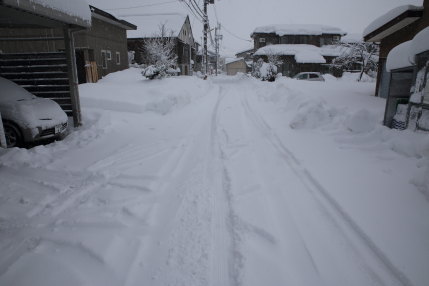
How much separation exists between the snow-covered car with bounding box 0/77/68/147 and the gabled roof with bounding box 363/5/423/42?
12393 mm

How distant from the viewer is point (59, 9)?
6059 mm

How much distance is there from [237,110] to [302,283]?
9.77 metres

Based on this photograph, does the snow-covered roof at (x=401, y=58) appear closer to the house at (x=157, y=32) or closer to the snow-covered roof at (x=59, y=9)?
the snow-covered roof at (x=59, y=9)

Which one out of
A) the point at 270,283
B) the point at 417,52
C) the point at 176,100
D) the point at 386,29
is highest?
the point at 386,29

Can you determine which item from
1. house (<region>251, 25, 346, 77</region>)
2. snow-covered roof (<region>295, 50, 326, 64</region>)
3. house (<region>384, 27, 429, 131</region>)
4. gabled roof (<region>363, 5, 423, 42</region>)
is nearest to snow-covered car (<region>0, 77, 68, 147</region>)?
house (<region>384, 27, 429, 131</region>)

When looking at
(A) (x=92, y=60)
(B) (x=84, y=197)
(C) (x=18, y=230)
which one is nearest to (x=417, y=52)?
(B) (x=84, y=197)

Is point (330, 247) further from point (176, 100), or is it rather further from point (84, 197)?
point (176, 100)

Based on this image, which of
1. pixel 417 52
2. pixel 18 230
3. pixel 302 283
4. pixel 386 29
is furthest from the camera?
pixel 386 29

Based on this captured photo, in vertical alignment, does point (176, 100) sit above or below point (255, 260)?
above

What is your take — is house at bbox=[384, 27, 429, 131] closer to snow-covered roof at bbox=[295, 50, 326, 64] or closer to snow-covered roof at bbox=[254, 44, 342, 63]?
snow-covered roof at bbox=[254, 44, 342, 63]

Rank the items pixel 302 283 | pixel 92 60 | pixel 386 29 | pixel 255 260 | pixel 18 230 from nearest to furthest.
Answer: pixel 302 283
pixel 255 260
pixel 18 230
pixel 386 29
pixel 92 60

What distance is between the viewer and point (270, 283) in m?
2.59

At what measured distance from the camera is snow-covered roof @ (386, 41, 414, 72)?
634 centimetres

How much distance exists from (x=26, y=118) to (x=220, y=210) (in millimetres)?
5437
